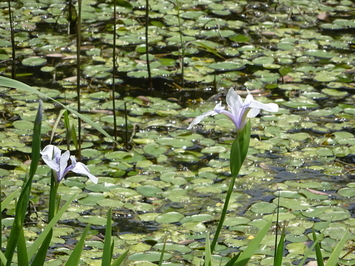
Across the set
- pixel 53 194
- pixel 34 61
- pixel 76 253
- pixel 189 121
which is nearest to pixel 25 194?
pixel 53 194

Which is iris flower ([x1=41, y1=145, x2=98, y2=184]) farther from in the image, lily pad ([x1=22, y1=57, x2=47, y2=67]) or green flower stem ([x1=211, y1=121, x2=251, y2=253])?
lily pad ([x1=22, y1=57, x2=47, y2=67])

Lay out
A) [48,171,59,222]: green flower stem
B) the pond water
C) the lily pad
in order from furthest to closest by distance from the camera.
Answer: the lily pad → the pond water → [48,171,59,222]: green flower stem

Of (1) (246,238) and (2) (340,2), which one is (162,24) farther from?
(1) (246,238)

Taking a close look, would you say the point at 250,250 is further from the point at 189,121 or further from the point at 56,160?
the point at 189,121

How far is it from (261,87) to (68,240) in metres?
1.51

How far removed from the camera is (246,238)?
6.68ft

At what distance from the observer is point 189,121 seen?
112 inches

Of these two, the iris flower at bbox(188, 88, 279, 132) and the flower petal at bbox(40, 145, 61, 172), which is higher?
the iris flower at bbox(188, 88, 279, 132)

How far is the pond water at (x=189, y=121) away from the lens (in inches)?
82.7

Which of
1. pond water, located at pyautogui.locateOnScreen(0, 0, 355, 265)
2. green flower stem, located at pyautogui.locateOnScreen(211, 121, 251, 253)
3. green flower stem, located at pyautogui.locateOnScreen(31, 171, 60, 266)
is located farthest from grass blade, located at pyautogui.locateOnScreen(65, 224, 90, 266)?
pond water, located at pyautogui.locateOnScreen(0, 0, 355, 265)

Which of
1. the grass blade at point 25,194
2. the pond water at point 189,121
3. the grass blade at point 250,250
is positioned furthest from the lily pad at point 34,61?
the grass blade at point 250,250

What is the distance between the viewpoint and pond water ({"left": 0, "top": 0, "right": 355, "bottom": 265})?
210 centimetres

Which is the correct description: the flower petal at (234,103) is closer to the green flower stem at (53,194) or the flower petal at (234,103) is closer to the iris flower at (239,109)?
the iris flower at (239,109)

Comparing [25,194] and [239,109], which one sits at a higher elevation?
[239,109]
